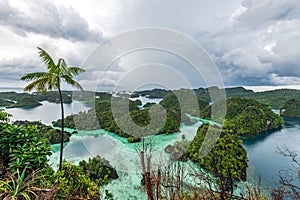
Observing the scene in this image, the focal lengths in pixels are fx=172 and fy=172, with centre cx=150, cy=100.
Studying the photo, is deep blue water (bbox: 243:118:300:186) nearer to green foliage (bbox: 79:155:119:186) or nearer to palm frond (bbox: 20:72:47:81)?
green foliage (bbox: 79:155:119:186)

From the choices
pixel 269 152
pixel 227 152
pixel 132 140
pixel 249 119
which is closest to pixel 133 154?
pixel 132 140

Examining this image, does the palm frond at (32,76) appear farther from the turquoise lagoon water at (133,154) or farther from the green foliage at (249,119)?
the green foliage at (249,119)

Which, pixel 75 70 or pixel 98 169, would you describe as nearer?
pixel 75 70

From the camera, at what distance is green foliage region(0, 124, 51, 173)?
2355 millimetres

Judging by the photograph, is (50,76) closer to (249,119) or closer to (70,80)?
(70,80)

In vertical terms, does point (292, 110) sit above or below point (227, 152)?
above

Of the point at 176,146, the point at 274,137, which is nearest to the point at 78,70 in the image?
the point at 176,146

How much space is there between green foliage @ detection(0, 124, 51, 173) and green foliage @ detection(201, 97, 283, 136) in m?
22.3

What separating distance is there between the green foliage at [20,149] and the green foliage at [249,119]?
22287 millimetres

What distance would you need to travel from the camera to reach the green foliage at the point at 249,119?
79.2ft

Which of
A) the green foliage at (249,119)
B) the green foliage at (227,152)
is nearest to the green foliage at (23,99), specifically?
the green foliage at (227,152)

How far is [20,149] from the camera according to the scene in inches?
95.8

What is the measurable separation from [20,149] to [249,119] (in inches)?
1123

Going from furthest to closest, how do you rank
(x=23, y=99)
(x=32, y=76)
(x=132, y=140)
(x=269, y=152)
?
(x=23, y=99) < (x=132, y=140) < (x=269, y=152) < (x=32, y=76)
